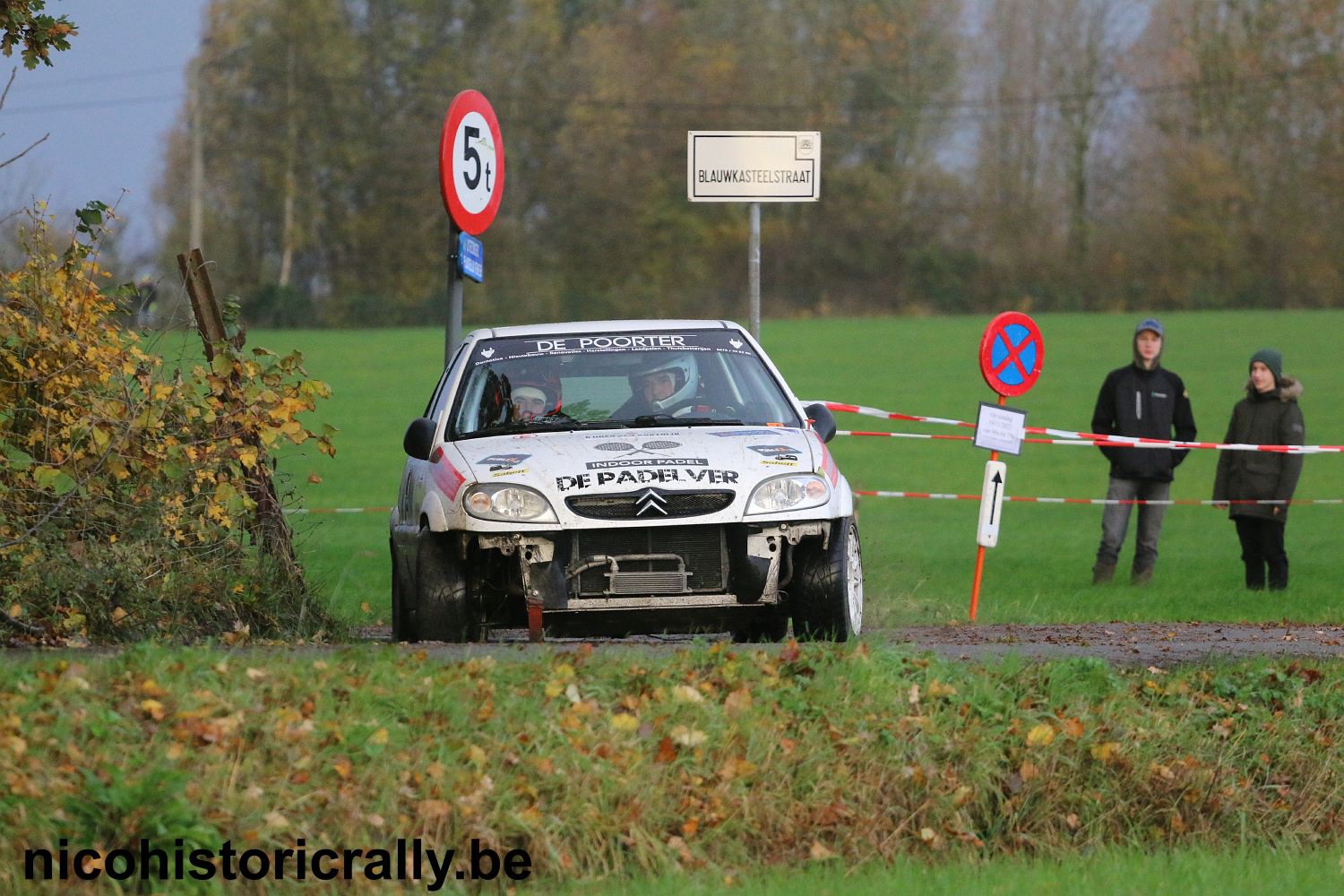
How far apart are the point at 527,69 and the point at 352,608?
57.1 m

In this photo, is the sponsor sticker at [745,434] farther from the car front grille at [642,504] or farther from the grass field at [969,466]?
the grass field at [969,466]

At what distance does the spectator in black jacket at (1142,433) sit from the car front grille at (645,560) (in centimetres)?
821

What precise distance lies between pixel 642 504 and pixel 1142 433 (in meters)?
Answer: 8.93

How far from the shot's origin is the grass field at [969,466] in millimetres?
15148

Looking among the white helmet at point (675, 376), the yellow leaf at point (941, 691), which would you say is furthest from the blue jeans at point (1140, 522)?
the yellow leaf at point (941, 691)

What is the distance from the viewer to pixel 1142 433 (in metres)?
16.3

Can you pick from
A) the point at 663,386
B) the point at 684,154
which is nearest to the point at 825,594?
the point at 663,386

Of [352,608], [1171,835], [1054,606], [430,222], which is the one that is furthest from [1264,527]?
[430,222]

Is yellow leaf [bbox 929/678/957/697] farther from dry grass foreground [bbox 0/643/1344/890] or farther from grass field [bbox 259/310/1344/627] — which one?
grass field [bbox 259/310/1344/627]

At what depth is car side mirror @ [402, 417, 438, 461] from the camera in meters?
9.57

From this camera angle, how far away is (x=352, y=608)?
14508 millimetres

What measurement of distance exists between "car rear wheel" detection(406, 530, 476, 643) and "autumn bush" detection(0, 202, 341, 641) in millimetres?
1282

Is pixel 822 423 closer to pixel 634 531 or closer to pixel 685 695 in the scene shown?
pixel 634 531

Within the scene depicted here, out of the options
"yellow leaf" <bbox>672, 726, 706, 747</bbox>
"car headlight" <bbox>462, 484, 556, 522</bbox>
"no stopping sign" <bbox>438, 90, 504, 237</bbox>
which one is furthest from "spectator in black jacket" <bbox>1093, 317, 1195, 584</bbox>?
"yellow leaf" <bbox>672, 726, 706, 747</bbox>
